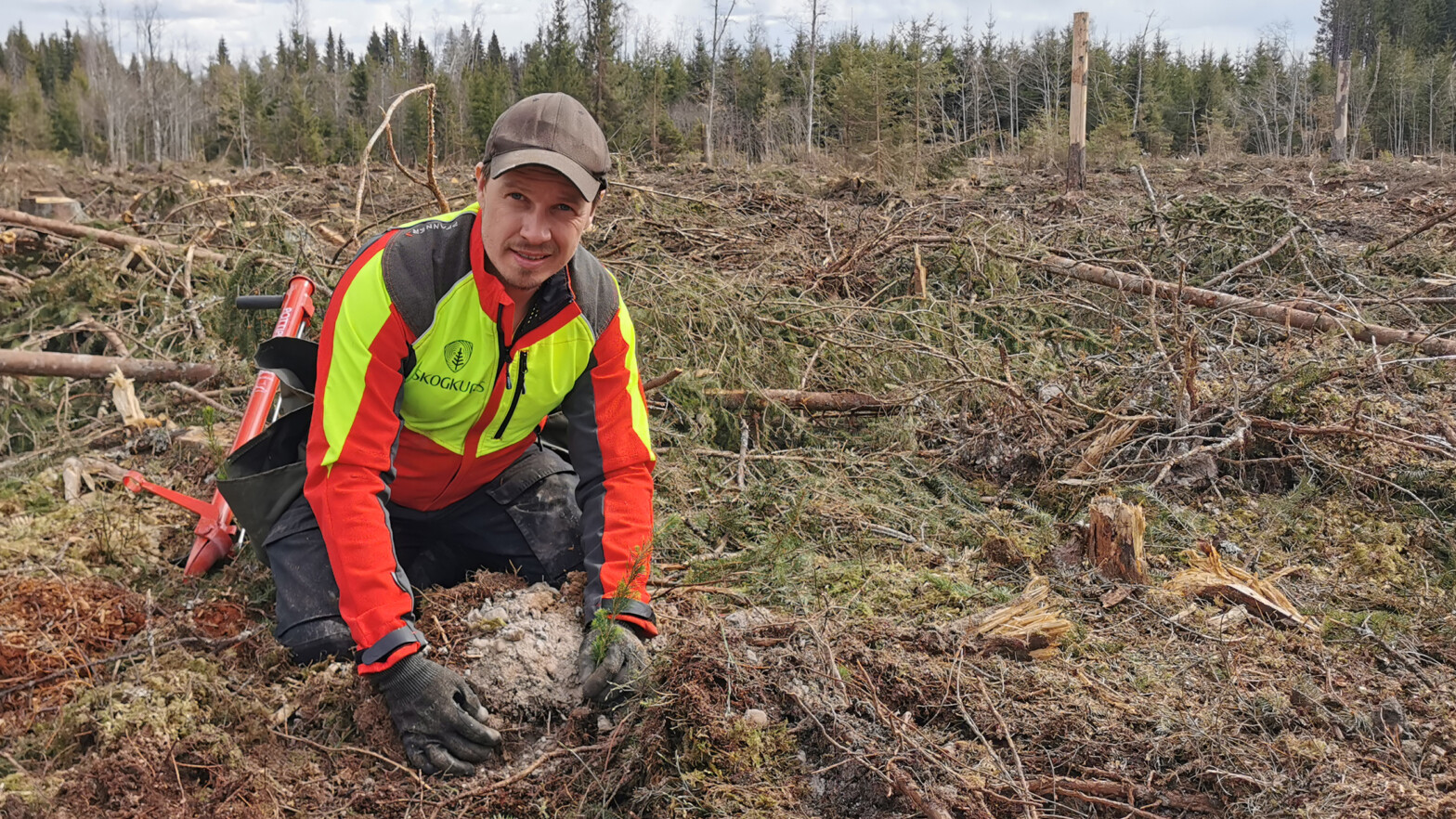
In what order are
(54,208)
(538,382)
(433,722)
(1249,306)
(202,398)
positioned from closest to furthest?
(433,722) < (538,382) < (202,398) < (1249,306) < (54,208)

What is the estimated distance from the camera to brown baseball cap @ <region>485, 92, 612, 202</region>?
211 cm

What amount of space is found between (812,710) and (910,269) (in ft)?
16.8

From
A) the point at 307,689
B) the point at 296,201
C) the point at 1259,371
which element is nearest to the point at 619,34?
the point at 296,201

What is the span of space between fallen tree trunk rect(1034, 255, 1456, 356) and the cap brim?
317 cm

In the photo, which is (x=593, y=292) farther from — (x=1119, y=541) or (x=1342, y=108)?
(x=1342, y=108)

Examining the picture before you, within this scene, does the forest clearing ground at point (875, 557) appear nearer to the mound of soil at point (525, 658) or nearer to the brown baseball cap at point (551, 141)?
the mound of soil at point (525, 658)

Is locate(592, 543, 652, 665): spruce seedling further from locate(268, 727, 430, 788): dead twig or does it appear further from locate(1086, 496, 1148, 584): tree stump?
locate(1086, 496, 1148, 584): tree stump

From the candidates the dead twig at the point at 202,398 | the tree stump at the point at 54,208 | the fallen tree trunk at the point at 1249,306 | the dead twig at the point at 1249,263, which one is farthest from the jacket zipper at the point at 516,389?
the tree stump at the point at 54,208

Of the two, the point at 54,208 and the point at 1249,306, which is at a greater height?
the point at 54,208

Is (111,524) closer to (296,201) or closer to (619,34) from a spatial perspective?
(296,201)

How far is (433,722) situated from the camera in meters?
2.06

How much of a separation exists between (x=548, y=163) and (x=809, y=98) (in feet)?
93.4

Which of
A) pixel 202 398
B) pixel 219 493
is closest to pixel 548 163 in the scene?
pixel 219 493

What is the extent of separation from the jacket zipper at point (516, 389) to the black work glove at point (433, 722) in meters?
0.73
